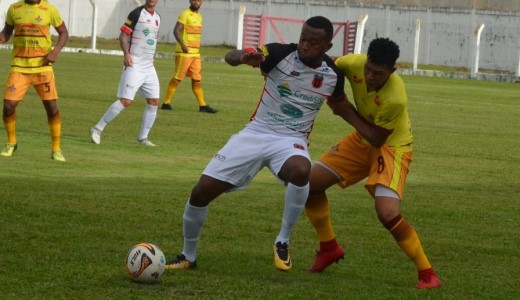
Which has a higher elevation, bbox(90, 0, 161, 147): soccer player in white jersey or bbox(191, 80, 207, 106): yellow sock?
bbox(90, 0, 161, 147): soccer player in white jersey

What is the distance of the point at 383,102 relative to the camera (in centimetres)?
871

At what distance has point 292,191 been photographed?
8719 mm

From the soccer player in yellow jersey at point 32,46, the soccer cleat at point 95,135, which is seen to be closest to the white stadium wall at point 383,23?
the soccer cleat at point 95,135

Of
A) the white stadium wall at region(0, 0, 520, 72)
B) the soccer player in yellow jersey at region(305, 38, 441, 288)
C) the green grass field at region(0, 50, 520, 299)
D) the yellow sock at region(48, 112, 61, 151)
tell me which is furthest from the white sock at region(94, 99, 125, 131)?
the white stadium wall at region(0, 0, 520, 72)

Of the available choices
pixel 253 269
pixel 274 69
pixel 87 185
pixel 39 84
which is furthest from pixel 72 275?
pixel 39 84

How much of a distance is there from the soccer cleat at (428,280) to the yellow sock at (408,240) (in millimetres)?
38

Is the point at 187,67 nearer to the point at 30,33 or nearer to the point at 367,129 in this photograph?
the point at 30,33

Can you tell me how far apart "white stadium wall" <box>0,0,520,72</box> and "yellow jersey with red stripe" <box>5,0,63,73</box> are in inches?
1499

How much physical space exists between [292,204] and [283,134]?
546mm

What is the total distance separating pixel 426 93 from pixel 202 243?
25564 millimetres

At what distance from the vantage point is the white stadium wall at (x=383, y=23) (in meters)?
55.2

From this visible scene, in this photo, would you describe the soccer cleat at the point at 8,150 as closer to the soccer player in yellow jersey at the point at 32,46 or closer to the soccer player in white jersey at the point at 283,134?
the soccer player in yellow jersey at the point at 32,46

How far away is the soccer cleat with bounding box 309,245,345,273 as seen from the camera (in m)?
9.07

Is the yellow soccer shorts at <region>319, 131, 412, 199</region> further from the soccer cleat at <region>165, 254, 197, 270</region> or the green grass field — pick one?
the soccer cleat at <region>165, 254, 197, 270</region>
